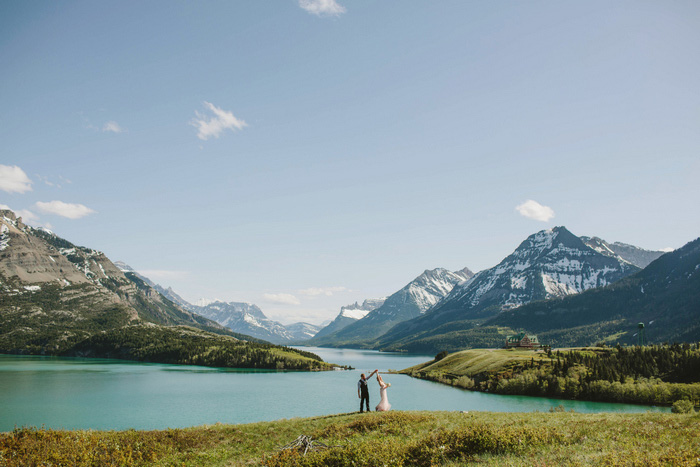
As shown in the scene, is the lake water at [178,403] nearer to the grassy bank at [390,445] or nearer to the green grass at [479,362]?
the green grass at [479,362]

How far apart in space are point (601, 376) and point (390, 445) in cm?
11672

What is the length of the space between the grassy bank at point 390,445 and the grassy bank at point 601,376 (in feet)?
292

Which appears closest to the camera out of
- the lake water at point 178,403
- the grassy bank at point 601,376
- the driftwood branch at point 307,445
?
the driftwood branch at point 307,445

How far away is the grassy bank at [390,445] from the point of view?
1483 cm

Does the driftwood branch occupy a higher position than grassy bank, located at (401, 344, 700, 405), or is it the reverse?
the driftwood branch

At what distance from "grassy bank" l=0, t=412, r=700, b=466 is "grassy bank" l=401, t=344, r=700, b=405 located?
3510 inches

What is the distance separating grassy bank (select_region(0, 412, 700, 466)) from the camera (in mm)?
14828

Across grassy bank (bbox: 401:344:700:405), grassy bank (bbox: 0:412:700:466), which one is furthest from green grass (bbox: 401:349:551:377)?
grassy bank (bbox: 0:412:700:466)

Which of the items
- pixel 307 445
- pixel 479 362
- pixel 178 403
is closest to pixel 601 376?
pixel 479 362

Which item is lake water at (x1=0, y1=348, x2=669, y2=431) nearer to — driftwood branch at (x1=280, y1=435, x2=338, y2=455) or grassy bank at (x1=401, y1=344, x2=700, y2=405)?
grassy bank at (x1=401, y1=344, x2=700, y2=405)

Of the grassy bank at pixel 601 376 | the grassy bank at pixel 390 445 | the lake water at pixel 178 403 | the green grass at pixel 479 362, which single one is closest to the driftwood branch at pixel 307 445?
the grassy bank at pixel 390 445

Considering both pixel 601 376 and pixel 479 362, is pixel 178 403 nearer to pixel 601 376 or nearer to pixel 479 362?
pixel 601 376

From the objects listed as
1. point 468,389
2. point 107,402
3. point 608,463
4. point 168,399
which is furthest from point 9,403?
point 468,389

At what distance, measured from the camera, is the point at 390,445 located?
16.8 metres
